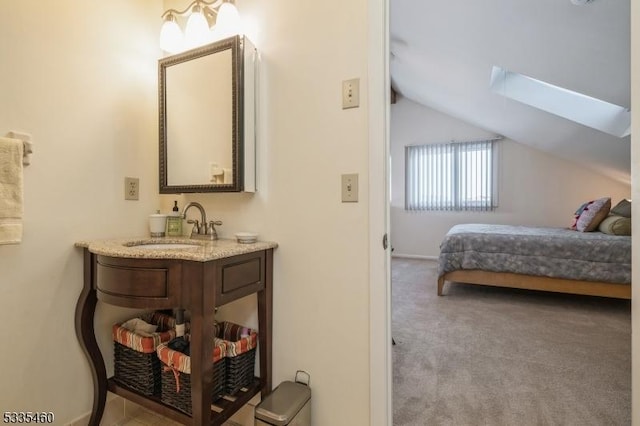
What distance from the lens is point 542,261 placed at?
2.93 meters

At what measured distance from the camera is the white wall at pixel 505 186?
14.8 ft

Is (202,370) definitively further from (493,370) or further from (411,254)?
(411,254)

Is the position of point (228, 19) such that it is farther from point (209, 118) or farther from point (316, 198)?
point (316, 198)

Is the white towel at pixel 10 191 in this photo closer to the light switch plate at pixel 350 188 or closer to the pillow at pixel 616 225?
the light switch plate at pixel 350 188

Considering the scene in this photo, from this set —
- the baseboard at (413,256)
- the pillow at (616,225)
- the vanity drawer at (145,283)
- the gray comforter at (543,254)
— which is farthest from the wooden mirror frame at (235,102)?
the baseboard at (413,256)

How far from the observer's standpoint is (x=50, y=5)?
1264mm

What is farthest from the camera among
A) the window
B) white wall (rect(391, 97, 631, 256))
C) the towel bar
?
the window

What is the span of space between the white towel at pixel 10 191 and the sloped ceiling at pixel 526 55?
8.50 ft

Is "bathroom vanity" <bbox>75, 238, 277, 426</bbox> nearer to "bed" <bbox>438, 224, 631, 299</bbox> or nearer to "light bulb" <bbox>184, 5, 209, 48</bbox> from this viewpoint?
"light bulb" <bbox>184, 5, 209, 48</bbox>

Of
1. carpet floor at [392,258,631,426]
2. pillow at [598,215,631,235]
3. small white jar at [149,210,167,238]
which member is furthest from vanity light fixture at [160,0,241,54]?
pillow at [598,215,631,235]

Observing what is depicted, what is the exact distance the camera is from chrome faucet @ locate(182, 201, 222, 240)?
1.52m

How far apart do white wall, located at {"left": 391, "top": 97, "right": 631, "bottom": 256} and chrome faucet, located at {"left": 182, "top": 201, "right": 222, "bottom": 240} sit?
4.46 meters

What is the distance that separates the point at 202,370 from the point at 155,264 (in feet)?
1.31

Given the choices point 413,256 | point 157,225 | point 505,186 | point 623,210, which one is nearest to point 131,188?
point 157,225
